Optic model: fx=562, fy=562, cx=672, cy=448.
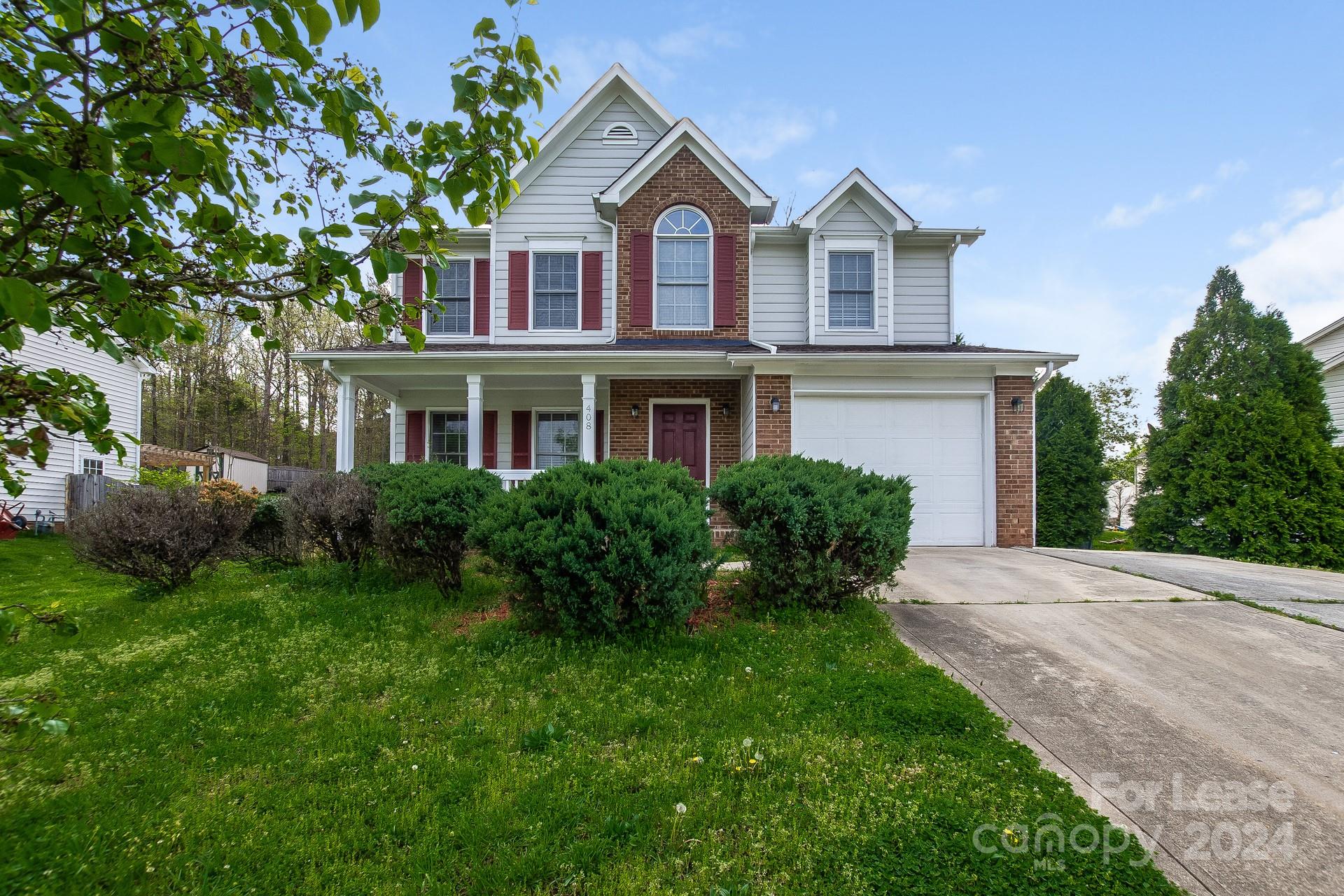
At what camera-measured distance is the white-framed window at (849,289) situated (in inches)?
436

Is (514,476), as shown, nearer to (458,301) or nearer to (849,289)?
(458,301)

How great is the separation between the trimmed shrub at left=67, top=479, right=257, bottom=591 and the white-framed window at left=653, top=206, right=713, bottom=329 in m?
7.51

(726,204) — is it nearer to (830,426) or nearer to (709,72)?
(709,72)

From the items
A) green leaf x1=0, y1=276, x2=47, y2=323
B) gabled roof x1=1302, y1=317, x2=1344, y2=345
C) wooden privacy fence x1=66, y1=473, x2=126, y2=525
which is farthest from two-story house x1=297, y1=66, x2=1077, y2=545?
gabled roof x1=1302, y1=317, x2=1344, y2=345

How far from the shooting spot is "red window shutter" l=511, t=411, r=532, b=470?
38.8 feet

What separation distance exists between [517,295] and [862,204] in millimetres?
7054

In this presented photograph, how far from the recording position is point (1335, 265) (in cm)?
1612

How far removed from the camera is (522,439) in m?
11.9

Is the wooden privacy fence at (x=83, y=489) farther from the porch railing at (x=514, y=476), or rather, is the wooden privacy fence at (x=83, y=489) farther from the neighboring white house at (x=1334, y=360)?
the neighboring white house at (x=1334, y=360)

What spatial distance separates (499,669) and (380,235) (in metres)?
3.26

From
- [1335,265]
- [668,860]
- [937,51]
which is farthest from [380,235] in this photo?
[1335,265]

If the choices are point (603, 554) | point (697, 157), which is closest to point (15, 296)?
point (603, 554)

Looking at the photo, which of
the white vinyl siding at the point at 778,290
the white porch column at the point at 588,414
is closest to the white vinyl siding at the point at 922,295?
the white vinyl siding at the point at 778,290

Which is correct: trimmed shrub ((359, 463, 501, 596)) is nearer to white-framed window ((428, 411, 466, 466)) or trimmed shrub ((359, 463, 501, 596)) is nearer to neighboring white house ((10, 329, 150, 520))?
white-framed window ((428, 411, 466, 466))
